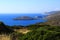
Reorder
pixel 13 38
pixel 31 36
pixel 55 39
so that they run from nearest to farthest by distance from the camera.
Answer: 1. pixel 55 39
2. pixel 31 36
3. pixel 13 38

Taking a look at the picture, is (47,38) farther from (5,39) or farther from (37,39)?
(5,39)

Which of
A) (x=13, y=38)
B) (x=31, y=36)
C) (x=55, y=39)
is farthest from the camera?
(x=13, y=38)

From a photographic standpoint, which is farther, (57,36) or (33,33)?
(33,33)

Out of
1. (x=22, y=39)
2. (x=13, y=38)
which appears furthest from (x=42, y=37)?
(x=13, y=38)

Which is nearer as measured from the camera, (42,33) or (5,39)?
(42,33)

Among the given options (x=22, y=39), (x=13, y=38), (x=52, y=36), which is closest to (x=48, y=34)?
(x=52, y=36)

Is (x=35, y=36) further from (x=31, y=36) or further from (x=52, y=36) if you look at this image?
(x=52, y=36)

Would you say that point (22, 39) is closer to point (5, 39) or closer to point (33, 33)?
point (33, 33)
